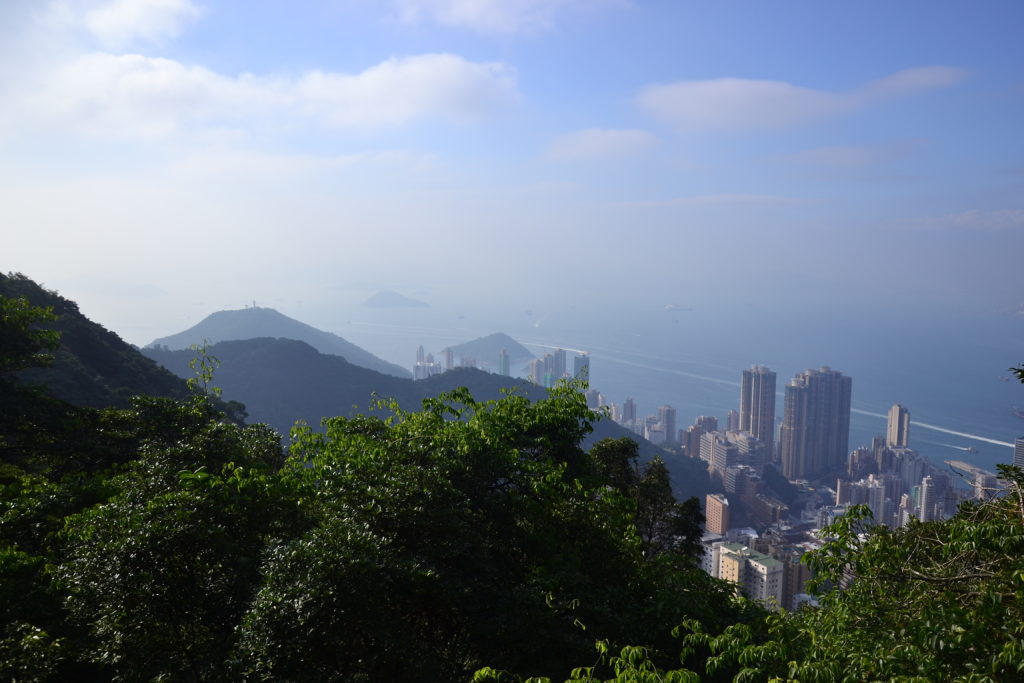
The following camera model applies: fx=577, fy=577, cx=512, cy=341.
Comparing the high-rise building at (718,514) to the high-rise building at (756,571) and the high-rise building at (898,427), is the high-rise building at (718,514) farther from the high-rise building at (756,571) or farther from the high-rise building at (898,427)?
the high-rise building at (898,427)

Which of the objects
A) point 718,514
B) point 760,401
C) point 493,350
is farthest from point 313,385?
point 493,350

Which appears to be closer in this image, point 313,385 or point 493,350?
point 313,385

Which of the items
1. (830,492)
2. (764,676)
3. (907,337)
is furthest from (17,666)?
A: (907,337)

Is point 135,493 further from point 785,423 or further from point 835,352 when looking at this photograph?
point 835,352

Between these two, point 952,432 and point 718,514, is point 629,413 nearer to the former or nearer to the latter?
point 952,432

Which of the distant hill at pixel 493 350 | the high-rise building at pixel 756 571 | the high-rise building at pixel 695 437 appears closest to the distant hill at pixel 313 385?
the high-rise building at pixel 695 437

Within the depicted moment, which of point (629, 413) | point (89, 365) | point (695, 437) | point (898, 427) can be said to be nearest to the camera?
point (89, 365)
